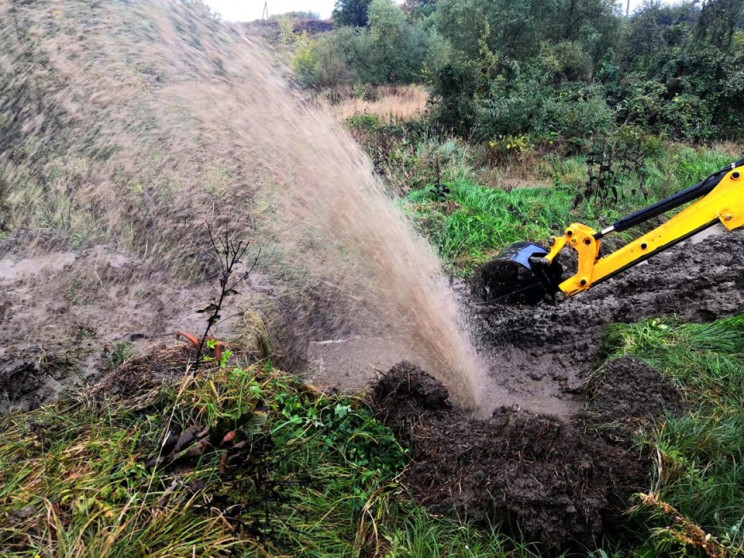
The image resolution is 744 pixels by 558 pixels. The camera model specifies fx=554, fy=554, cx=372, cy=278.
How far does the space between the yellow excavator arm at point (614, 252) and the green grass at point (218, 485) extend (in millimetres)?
2027

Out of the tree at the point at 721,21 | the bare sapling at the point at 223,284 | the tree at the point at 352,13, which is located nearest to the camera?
the bare sapling at the point at 223,284

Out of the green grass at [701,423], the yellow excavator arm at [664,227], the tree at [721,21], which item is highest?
the tree at [721,21]

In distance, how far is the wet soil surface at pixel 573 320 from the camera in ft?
14.0

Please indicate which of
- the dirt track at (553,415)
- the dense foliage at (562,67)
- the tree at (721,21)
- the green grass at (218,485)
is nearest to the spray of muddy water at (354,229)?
the dirt track at (553,415)

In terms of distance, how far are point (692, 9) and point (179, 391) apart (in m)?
28.4

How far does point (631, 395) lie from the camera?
3.49 m

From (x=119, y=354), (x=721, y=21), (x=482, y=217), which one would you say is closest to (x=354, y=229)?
(x=119, y=354)

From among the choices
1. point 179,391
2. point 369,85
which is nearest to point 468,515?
point 179,391

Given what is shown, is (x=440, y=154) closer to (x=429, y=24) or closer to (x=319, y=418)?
(x=319, y=418)

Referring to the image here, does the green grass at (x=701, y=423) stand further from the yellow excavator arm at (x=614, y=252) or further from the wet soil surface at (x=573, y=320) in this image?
the yellow excavator arm at (x=614, y=252)

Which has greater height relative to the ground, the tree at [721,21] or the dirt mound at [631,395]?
the tree at [721,21]

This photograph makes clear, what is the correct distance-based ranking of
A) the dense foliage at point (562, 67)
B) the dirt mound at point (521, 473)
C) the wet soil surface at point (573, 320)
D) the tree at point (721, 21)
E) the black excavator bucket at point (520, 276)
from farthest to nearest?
the tree at point (721, 21) → the dense foliage at point (562, 67) → the black excavator bucket at point (520, 276) → the wet soil surface at point (573, 320) → the dirt mound at point (521, 473)

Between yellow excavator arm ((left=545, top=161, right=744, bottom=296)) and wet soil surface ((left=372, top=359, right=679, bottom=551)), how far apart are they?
89cm

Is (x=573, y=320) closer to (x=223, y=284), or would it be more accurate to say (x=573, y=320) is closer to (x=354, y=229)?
(x=354, y=229)
